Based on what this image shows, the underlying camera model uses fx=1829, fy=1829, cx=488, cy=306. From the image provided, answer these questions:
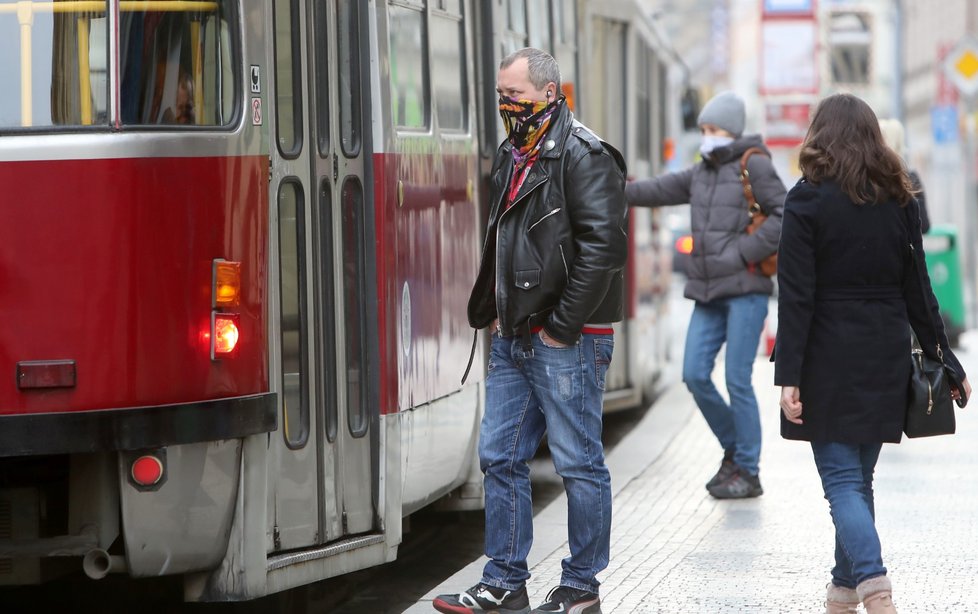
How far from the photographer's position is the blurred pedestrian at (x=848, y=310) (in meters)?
5.73

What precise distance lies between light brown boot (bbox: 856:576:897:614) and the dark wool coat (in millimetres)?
441

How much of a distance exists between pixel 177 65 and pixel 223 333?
81 cm

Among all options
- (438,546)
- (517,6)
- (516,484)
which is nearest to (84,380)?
(516,484)

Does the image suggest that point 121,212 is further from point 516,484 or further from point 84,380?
point 516,484

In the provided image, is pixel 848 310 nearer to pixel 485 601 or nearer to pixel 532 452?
pixel 532 452

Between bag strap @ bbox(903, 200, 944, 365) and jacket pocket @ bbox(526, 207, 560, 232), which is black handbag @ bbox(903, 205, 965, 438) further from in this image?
jacket pocket @ bbox(526, 207, 560, 232)

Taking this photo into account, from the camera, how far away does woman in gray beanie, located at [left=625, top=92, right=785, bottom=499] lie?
8.79 m

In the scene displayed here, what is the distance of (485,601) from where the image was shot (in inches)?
235

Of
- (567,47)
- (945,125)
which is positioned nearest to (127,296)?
(567,47)

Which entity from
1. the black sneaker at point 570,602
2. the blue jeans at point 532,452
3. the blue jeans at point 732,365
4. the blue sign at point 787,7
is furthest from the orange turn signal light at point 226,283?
the blue sign at point 787,7

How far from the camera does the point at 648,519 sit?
8406 millimetres

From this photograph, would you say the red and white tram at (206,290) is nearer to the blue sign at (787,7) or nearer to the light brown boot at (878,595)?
the light brown boot at (878,595)

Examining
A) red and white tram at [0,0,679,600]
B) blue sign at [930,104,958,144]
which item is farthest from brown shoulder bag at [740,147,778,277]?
blue sign at [930,104,958,144]

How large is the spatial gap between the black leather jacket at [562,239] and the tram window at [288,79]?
71 centimetres
